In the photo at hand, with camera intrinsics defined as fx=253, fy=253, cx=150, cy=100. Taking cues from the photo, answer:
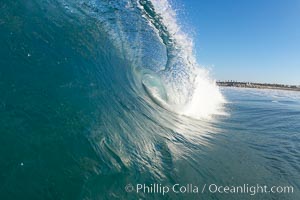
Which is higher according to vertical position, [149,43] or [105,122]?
[149,43]

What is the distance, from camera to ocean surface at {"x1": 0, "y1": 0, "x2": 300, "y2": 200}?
3.22 meters

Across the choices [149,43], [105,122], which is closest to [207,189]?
[105,122]

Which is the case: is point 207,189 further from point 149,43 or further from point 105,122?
point 149,43

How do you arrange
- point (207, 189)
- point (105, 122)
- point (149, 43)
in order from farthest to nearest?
1. point (149, 43)
2. point (105, 122)
3. point (207, 189)

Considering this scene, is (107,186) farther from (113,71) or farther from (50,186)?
(113,71)

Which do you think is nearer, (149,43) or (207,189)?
(207,189)

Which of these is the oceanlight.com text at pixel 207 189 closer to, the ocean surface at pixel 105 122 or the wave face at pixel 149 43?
the ocean surface at pixel 105 122

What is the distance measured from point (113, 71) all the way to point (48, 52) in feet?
6.15

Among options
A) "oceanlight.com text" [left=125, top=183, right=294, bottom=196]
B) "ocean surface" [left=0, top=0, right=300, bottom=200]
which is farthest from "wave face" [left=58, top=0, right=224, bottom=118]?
"oceanlight.com text" [left=125, top=183, right=294, bottom=196]

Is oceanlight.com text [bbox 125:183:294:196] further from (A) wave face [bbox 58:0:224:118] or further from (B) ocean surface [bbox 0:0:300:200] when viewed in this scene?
(A) wave face [bbox 58:0:224:118]

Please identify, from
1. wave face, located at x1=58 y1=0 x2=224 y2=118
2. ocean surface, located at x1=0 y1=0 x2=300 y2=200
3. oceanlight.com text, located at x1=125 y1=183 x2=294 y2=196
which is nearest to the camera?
ocean surface, located at x1=0 y1=0 x2=300 y2=200

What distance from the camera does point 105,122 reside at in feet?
14.9

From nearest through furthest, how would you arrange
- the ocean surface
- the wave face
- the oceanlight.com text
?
1. the ocean surface
2. the oceanlight.com text
3. the wave face

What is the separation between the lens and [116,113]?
5098 mm
